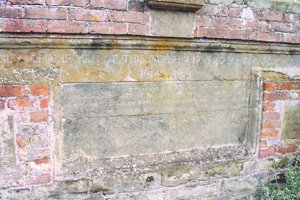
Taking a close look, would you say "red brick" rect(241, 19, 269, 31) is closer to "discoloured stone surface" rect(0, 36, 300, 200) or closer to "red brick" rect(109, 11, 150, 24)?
"discoloured stone surface" rect(0, 36, 300, 200)

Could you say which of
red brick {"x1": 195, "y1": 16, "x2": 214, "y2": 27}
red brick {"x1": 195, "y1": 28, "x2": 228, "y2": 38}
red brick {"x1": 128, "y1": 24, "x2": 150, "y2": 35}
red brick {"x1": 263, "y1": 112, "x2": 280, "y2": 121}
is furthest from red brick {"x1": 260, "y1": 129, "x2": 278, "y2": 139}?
red brick {"x1": 128, "y1": 24, "x2": 150, "y2": 35}

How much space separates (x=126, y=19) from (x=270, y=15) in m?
1.24

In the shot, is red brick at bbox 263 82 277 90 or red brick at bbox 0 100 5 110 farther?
red brick at bbox 263 82 277 90

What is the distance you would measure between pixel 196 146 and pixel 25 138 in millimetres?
1324

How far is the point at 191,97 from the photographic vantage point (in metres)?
2.45

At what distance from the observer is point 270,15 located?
8.29ft

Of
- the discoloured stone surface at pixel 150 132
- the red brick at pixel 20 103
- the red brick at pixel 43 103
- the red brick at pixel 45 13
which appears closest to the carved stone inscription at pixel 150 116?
the discoloured stone surface at pixel 150 132

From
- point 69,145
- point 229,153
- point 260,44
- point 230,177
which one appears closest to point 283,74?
point 260,44

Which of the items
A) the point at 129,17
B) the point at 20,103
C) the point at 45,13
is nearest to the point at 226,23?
the point at 129,17

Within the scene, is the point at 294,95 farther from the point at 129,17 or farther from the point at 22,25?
the point at 22,25

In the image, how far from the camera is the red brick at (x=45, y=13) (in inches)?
73.6

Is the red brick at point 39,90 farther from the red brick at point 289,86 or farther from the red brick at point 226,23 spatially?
the red brick at point 289,86

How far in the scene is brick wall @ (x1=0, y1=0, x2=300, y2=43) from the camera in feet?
6.11

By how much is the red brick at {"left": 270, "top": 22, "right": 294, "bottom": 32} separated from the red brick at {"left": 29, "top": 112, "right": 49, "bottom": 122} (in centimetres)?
191
